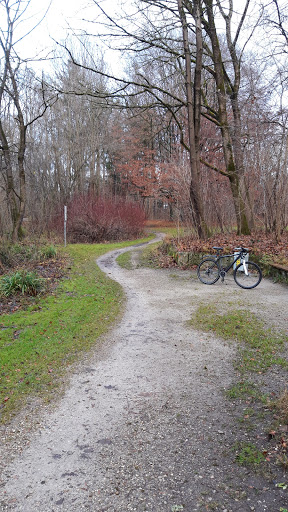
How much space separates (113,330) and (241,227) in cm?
920

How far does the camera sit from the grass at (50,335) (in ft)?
13.3

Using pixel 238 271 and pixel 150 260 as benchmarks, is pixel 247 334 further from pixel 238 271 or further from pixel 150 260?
pixel 150 260

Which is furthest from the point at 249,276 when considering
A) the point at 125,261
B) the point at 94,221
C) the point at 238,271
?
the point at 94,221

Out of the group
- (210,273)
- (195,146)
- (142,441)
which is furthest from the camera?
(195,146)

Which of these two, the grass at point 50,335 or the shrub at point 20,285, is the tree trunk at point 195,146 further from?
the shrub at point 20,285

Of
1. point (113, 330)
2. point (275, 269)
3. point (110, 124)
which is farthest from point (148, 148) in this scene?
point (113, 330)

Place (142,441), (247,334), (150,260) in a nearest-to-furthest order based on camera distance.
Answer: (142,441) < (247,334) < (150,260)

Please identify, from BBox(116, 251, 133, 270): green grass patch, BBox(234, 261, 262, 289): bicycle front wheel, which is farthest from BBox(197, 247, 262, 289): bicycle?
BBox(116, 251, 133, 270): green grass patch

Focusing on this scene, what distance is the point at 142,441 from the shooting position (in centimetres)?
303

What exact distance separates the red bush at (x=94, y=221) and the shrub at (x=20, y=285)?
11.9 m

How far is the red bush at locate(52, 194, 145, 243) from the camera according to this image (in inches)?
784

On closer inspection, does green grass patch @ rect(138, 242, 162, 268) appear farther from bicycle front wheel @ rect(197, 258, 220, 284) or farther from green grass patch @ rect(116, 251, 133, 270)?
bicycle front wheel @ rect(197, 258, 220, 284)

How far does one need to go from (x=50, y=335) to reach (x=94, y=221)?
14.7 metres

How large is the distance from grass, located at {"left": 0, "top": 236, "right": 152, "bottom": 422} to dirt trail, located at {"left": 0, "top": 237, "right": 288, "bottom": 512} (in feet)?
1.12
